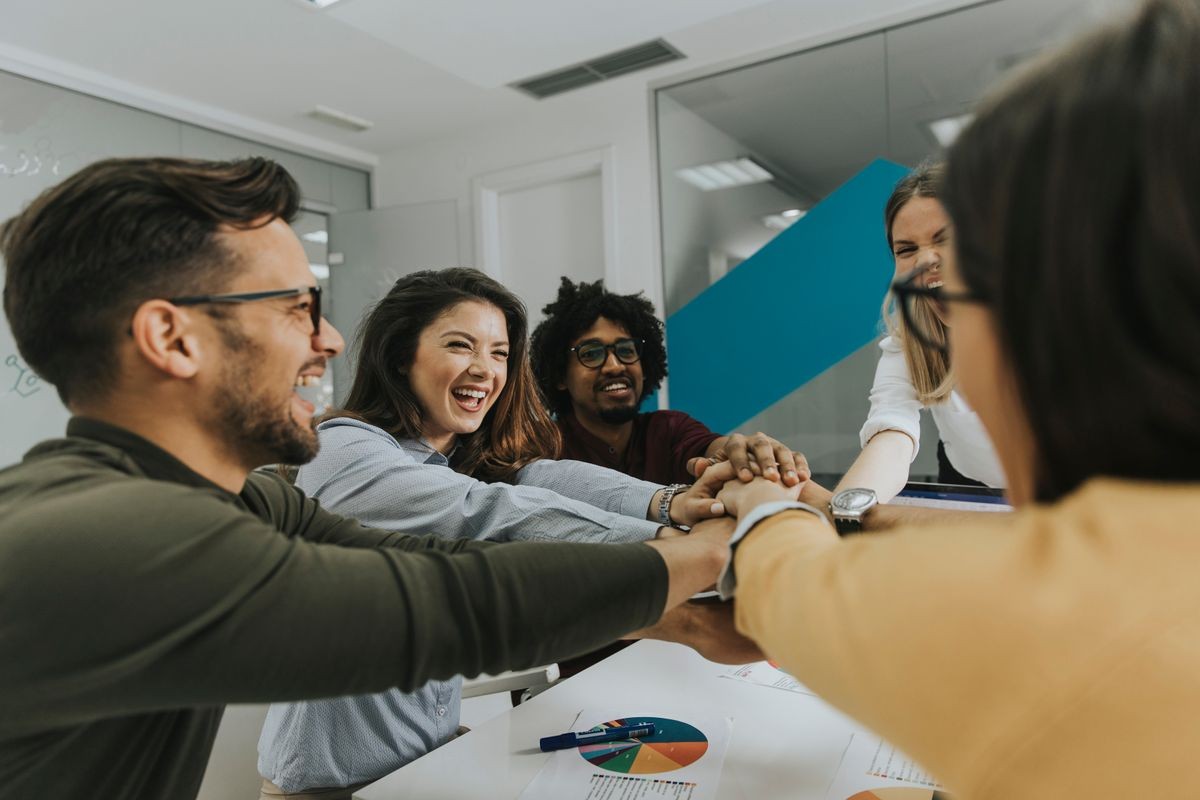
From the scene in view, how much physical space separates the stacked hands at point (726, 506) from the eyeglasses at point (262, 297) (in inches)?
23.4

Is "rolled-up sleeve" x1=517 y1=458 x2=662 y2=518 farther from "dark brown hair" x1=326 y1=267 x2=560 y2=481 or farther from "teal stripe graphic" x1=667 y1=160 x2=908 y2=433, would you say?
"teal stripe graphic" x1=667 y1=160 x2=908 y2=433

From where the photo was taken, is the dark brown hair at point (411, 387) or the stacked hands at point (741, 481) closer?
the stacked hands at point (741, 481)

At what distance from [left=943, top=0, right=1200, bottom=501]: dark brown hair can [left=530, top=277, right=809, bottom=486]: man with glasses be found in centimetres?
212

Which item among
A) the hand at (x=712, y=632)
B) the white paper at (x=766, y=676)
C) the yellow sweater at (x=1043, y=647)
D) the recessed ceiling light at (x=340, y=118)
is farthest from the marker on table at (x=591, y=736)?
the recessed ceiling light at (x=340, y=118)

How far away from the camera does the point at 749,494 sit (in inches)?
48.8

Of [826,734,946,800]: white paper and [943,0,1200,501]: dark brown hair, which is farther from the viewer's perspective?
[826,734,946,800]: white paper

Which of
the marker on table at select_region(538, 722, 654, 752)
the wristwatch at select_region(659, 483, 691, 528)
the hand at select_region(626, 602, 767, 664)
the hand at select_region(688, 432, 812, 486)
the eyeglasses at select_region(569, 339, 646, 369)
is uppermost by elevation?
the eyeglasses at select_region(569, 339, 646, 369)

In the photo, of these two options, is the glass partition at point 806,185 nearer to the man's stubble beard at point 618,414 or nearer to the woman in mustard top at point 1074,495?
the man's stubble beard at point 618,414

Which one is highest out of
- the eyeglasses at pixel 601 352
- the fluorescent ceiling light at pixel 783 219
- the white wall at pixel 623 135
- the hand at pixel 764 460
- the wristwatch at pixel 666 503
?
the white wall at pixel 623 135

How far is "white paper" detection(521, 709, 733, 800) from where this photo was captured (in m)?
1.05

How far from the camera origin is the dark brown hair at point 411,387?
1820mm

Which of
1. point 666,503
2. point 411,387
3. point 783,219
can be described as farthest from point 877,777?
point 783,219

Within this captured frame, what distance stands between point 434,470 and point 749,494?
0.61 meters

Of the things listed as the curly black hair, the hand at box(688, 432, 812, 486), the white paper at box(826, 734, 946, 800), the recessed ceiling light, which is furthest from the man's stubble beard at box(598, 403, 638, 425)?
the recessed ceiling light
